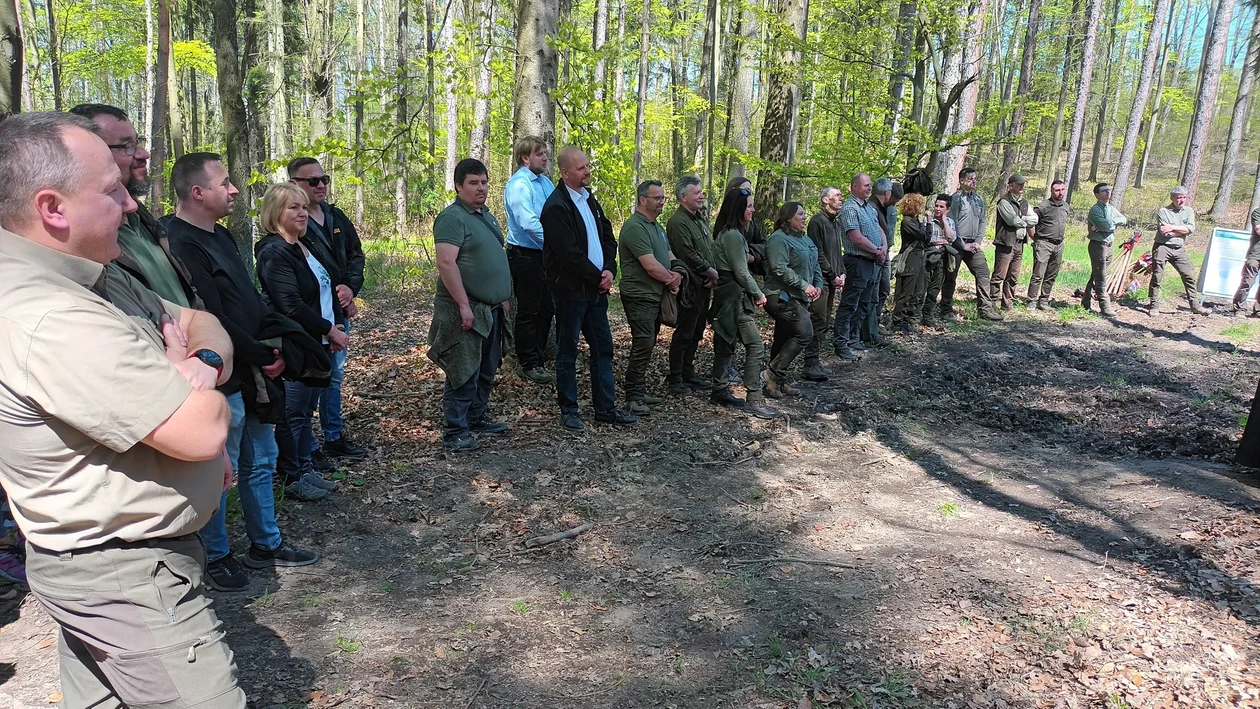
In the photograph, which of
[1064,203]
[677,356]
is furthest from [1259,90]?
[677,356]

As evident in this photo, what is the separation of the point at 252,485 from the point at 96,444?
2.42m

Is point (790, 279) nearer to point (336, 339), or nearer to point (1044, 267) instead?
point (336, 339)

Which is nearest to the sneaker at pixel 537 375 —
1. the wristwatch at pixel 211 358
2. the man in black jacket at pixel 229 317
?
the man in black jacket at pixel 229 317

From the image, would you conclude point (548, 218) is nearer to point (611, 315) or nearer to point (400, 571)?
point (400, 571)

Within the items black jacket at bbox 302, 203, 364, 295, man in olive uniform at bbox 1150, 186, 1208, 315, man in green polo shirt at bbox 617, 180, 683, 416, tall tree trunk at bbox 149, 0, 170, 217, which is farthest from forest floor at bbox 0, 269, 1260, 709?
tall tree trunk at bbox 149, 0, 170, 217

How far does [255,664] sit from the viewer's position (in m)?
3.37

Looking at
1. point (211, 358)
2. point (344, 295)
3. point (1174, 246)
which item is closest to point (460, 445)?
point (344, 295)

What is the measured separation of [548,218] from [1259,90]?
51904mm

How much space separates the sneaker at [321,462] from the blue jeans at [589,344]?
76.1 inches

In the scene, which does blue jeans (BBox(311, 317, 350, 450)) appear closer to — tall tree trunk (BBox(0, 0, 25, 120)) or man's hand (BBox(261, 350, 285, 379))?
man's hand (BBox(261, 350, 285, 379))

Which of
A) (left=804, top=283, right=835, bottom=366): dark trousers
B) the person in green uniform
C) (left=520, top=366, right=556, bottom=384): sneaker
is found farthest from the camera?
the person in green uniform

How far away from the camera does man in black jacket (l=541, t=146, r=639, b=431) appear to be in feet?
19.9

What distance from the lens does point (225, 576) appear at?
393 centimetres

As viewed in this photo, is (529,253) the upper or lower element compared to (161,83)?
lower
